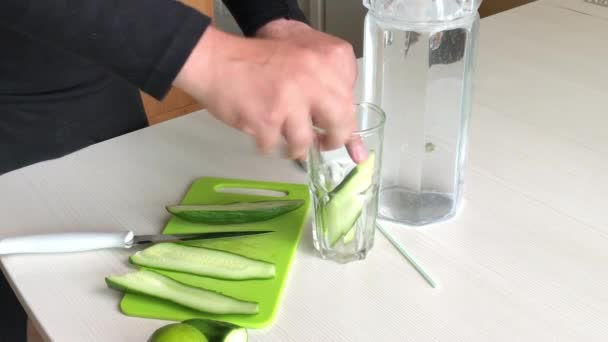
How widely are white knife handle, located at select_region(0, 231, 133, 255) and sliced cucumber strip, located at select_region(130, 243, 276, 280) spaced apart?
30 mm

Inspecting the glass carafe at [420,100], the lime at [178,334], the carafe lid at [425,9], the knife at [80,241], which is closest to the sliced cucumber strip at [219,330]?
the lime at [178,334]

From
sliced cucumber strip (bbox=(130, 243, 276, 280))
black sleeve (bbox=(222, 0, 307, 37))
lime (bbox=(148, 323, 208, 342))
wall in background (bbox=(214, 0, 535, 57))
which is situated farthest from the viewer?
wall in background (bbox=(214, 0, 535, 57))

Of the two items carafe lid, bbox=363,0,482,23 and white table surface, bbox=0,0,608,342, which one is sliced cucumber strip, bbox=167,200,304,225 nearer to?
white table surface, bbox=0,0,608,342

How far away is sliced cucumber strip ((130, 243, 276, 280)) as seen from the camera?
612 millimetres

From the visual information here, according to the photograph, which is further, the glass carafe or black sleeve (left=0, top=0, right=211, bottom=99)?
the glass carafe

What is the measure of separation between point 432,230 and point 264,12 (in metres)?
0.33

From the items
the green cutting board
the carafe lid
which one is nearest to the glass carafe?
the carafe lid

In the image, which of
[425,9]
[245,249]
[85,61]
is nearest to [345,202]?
[245,249]

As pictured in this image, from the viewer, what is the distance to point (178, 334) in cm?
50

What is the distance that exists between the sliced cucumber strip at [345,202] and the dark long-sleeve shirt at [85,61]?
0.19 metres

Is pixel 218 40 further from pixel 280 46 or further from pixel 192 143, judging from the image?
pixel 192 143

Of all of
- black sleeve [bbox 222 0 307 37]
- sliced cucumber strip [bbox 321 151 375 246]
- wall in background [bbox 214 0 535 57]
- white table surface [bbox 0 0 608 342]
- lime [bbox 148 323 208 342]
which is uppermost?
black sleeve [bbox 222 0 307 37]

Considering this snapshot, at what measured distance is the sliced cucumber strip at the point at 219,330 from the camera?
0.52 meters

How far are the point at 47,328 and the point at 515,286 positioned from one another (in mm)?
412
